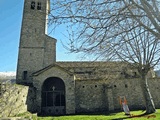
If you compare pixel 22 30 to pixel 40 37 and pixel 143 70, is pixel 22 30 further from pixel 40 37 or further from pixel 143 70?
pixel 143 70

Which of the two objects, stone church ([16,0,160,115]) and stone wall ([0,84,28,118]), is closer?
stone wall ([0,84,28,118])

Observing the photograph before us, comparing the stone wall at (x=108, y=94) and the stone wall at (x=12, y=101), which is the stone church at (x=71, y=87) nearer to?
the stone wall at (x=108, y=94)

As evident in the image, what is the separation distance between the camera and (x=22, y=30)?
76.1ft

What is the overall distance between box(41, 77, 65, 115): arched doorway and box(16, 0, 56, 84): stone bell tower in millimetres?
3658

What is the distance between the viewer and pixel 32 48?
22672mm

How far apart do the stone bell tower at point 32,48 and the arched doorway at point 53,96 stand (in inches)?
144

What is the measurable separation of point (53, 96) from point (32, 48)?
8.56 m

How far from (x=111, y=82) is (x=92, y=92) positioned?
9.06 feet

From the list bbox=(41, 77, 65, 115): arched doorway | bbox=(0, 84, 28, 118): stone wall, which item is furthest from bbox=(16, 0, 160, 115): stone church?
bbox=(0, 84, 28, 118): stone wall

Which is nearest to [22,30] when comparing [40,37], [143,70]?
[40,37]

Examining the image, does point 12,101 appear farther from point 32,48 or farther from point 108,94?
point 32,48

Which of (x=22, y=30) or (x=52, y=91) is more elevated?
(x=22, y=30)

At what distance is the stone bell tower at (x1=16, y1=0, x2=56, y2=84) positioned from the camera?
21578 mm

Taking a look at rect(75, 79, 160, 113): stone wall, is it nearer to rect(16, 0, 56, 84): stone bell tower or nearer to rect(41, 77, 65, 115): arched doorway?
rect(41, 77, 65, 115): arched doorway
